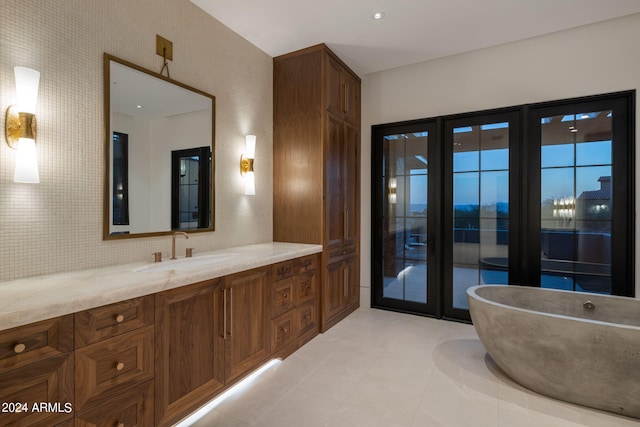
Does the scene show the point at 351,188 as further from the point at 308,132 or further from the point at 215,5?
the point at 215,5

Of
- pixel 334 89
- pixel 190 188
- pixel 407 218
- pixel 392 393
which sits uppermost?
pixel 334 89

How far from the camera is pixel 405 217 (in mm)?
3891

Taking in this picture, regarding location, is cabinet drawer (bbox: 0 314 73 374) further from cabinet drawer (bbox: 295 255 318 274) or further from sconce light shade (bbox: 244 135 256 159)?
sconce light shade (bbox: 244 135 256 159)

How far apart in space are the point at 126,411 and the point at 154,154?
5.30 feet

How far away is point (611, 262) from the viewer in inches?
115

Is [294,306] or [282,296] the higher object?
[282,296]

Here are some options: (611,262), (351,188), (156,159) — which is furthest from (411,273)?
(156,159)

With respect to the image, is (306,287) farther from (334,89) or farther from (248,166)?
(334,89)

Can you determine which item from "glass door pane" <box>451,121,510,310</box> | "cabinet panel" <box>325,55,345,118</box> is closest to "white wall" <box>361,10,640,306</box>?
"glass door pane" <box>451,121,510,310</box>

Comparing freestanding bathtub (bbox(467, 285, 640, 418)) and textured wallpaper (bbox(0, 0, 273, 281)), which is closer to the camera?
textured wallpaper (bbox(0, 0, 273, 281))

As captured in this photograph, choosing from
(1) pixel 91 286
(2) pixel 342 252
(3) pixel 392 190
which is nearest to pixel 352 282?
(2) pixel 342 252

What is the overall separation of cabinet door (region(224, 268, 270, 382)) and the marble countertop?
13cm

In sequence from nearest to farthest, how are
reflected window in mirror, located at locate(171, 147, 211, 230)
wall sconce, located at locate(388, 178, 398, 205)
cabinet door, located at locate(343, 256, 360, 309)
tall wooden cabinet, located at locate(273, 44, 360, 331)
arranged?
reflected window in mirror, located at locate(171, 147, 211, 230) → tall wooden cabinet, located at locate(273, 44, 360, 331) → cabinet door, located at locate(343, 256, 360, 309) → wall sconce, located at locate(388, 178, 398, 205)

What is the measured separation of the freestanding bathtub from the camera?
1880 mm
